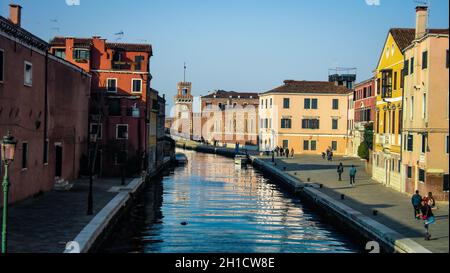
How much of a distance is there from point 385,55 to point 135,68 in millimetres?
21530

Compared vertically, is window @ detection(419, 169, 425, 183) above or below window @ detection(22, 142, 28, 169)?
below

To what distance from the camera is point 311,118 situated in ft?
274

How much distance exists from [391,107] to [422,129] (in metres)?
10.2

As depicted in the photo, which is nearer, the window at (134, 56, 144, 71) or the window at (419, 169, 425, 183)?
the window at (419, 169, 425, 183)

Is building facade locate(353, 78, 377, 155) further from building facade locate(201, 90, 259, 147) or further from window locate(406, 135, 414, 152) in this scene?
building facade locate(201, 90, 259, 147)

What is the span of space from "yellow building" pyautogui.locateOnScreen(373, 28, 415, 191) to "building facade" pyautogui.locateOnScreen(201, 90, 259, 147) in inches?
2601

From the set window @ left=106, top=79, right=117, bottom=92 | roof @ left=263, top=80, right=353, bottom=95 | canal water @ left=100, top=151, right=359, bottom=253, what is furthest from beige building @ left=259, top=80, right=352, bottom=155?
window @ left=106, top=79, right=117, bottom=92

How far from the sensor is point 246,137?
110 meters

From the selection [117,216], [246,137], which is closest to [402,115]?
[117,216]

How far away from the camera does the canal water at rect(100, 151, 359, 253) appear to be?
885 inches

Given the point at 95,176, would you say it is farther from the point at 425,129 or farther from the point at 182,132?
the point at 182,132

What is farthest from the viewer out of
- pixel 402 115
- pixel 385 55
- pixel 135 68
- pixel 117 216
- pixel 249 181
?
pixel 249 181

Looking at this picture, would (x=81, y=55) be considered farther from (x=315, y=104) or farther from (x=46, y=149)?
(x=315, y=104)

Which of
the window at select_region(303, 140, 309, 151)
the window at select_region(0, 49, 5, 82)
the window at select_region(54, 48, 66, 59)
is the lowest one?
the window at select_region(303, 140, 309, 151)
